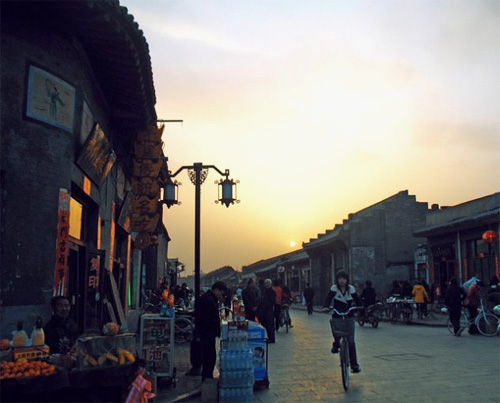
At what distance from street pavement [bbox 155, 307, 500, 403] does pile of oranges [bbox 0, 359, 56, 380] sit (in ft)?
9.80

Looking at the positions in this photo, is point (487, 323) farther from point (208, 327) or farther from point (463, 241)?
point (463, 241)

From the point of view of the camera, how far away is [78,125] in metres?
8.77

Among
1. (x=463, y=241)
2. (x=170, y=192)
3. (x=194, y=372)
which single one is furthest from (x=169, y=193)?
(x=463, y=241)

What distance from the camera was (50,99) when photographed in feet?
25.4

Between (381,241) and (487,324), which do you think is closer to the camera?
(487,324)

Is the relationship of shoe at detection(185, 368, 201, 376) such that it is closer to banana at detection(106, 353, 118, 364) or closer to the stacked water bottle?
the stacked water bottle

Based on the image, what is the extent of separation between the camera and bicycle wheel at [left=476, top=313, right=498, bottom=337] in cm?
1571

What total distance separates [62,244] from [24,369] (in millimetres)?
3123

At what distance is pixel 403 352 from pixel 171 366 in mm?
6156

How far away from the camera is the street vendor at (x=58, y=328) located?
21.4ft

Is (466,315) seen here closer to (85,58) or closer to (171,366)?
(171,366)

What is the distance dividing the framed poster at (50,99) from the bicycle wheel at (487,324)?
12.9 m

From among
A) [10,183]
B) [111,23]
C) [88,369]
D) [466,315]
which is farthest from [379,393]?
[466,315]

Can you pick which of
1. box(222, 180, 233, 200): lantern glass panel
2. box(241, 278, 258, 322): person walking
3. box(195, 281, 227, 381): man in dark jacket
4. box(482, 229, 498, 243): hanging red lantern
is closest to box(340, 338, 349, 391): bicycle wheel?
box(195, 281, 227, 381): man in dark jacket
